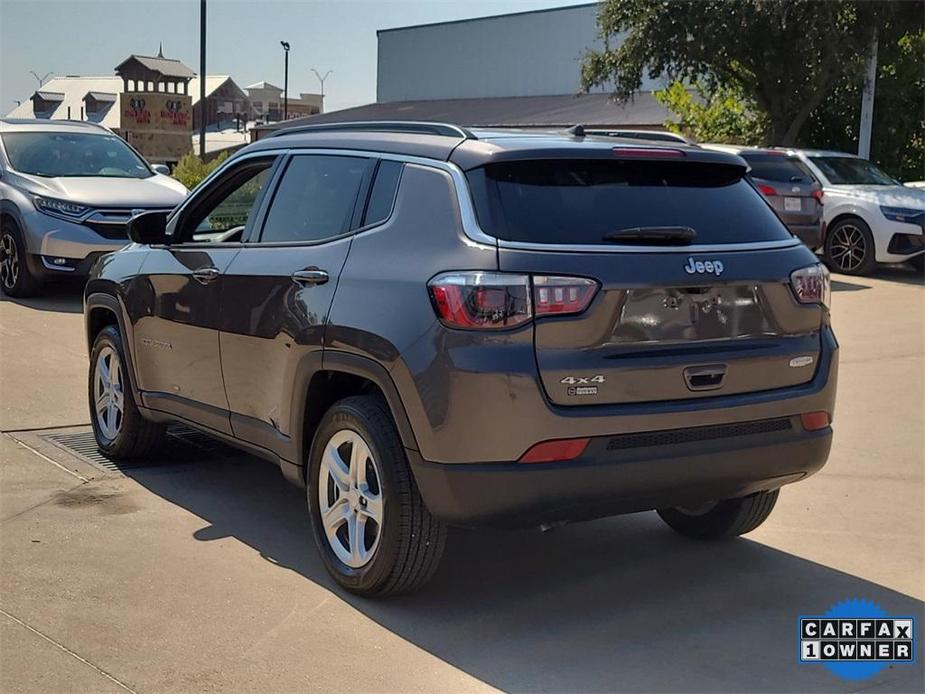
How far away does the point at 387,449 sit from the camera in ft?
14.0

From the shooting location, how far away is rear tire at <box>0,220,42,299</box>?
12.0 metres

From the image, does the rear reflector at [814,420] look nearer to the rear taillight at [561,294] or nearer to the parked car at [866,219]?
the rear taillight at [561,294]

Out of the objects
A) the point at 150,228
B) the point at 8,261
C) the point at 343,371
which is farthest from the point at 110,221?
the point at 343,371

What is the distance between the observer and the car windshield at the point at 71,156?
1288cm

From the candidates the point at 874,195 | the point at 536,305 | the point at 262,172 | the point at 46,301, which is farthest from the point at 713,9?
the point at 536,305

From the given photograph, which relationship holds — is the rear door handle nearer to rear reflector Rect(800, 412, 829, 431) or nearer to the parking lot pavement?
the parking lot pavement

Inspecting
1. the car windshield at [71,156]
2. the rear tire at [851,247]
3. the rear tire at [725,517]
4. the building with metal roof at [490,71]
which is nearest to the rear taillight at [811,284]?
the rear tire at [725,517]

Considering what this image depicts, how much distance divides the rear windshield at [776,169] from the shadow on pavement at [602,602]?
11620 millimetres

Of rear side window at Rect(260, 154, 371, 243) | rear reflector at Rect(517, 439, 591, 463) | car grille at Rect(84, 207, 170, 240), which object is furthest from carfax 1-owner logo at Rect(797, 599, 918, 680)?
car grille at Rect(84, 207, 170, 240)

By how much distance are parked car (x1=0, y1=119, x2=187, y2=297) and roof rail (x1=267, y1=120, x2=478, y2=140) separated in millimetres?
6840

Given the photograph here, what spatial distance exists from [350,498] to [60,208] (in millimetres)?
8493

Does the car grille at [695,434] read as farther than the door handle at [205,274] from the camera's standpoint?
No

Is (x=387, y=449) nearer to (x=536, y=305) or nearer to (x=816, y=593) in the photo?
(x=536, y=305)

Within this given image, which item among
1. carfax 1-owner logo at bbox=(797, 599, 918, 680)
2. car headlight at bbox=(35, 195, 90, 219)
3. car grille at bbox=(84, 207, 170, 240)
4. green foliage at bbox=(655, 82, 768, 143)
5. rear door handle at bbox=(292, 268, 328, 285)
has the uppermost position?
green foliage at bbox=(655, 82, 768, 143)
